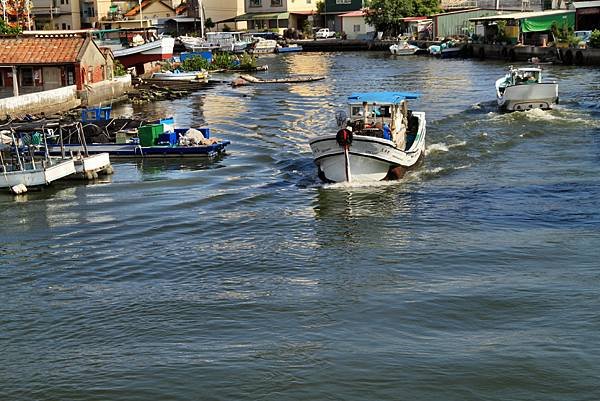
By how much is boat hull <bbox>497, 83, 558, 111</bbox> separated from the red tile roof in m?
21.6

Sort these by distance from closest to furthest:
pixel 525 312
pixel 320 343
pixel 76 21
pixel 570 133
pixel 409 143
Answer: pixel 320 343, pixel 525 312, pixel 409 143, pixel 570 133, pixel 76 21


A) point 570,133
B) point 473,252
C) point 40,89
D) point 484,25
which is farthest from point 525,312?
point 484,25

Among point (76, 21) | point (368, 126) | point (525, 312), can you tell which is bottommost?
point (525, 312)

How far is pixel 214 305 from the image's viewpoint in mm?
16562

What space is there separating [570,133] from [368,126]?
11.4 m

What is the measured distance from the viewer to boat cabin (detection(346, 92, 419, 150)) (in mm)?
26033

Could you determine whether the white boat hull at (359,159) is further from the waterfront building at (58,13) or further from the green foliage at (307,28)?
the green foliage at (307,28)

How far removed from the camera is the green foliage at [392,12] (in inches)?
4008

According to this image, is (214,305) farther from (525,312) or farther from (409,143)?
(409,143)

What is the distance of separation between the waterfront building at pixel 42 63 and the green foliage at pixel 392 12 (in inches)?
2322

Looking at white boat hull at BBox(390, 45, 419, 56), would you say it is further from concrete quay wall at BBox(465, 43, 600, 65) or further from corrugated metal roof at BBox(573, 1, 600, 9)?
corrugated metal roof at BBox(573, 1, 600, 9)

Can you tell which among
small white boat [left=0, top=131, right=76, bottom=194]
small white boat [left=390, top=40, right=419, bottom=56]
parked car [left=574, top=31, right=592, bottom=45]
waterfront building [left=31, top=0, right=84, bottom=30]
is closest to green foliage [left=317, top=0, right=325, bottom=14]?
small white boat [left=390, top=40, right=419, bottom=56]

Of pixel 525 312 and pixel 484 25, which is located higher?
pixel 484 25

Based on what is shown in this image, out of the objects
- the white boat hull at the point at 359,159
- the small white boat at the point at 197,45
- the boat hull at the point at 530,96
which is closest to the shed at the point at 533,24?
the small white boat at the point at 197,45
